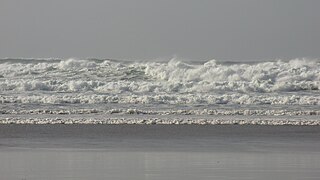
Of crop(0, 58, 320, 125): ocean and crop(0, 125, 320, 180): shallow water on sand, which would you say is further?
crop(0, 58, 320, 125): ocean

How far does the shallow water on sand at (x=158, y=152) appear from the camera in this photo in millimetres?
12172

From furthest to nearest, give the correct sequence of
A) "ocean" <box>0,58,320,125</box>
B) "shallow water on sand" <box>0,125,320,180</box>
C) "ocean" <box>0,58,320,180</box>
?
"ocean" <box>0,58,320,125</box> → "ocean" <box>0,58,320,180</box> → "shallow water on sand" <box>0,125,320,180</box>

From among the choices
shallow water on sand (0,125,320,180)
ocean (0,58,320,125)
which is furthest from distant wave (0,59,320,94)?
shallow water on sand (0,125,320,180)

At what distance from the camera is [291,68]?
38.3 metres

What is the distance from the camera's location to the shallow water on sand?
12.2 m

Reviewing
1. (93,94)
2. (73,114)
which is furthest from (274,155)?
(93,94)

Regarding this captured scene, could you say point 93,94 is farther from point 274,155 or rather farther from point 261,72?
point 274,155

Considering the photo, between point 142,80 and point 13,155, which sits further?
point 142,80

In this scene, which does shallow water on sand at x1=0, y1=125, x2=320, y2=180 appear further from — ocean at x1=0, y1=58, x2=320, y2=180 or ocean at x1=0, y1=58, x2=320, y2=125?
ocean at x1=0, y1=58, x2=320, y2=125

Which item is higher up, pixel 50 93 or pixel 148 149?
pixel 50 93

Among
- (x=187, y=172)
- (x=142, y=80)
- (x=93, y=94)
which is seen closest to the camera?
(x=187, y=172)

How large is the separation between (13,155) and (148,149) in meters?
2.72

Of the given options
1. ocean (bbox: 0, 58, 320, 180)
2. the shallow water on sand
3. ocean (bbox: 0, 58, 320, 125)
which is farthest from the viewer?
ocean (bbox: 0, 58, 320, 125)

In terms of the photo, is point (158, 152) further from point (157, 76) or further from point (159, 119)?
point (157, 76)
